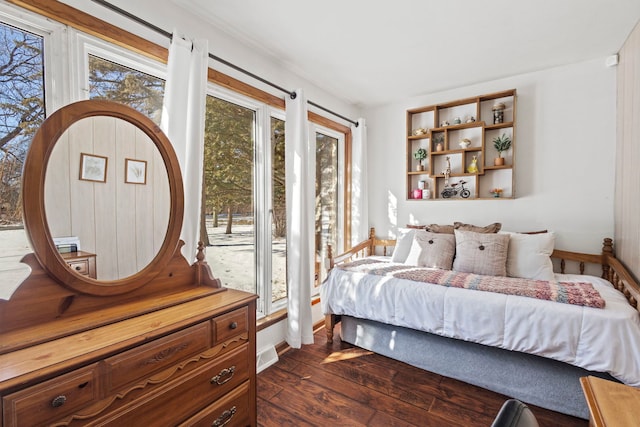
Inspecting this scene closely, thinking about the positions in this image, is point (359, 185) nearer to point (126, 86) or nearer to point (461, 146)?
point (461, 146)

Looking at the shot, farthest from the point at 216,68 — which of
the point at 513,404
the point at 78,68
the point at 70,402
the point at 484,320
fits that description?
the point at 484,320

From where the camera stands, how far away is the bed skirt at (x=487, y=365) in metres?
1.80

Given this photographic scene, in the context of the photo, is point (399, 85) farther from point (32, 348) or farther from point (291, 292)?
point (32, 348)

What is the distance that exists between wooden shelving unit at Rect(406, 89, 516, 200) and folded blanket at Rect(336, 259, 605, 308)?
1042mm

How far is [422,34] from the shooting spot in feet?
7.15

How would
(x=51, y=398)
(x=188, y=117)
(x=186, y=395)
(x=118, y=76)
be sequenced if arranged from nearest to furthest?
(x=51, y=398) < (x=186, y=395) < (x=118, y=76) < (x=188, y=117)

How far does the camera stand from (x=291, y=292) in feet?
8.23

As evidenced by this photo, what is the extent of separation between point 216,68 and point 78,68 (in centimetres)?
82

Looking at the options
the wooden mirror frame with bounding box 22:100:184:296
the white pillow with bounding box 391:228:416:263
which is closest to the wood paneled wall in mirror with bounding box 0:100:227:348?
the wooden mirror frame with bounding box 22:100:184:296

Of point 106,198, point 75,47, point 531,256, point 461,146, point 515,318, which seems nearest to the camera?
point 106,198

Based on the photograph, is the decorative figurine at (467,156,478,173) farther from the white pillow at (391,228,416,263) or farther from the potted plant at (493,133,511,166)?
the white pillow at (391,228,416,263)

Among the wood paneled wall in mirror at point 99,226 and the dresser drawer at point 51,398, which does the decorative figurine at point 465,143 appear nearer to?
the wood paneled wall in mirror at point 99,226

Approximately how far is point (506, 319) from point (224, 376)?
67.0 inches

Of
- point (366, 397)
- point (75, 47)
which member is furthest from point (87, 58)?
point (366, 397)
